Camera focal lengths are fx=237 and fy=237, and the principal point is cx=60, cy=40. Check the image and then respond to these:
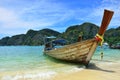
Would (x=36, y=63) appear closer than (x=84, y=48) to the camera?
No

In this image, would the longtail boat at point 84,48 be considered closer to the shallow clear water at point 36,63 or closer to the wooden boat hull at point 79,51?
the wooden boat hull at point 79,51

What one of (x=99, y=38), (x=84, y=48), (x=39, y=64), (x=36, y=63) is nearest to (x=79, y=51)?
(x=84, y=48)

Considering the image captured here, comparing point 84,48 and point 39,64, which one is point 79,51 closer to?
point 84,48

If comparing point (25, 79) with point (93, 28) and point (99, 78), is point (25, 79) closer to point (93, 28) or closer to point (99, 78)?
point (99, 78)

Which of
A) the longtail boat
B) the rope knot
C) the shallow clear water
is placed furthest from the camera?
the shallow clear water

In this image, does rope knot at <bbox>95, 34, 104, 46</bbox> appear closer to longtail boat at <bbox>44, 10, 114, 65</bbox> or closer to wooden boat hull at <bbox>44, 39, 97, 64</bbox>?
longtail boat at <bbox>44, 10, 114, 65</bbox>

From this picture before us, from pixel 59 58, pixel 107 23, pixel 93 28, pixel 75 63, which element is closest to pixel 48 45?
pixel 59 58

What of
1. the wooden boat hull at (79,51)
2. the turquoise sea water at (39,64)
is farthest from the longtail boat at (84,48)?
the turquoise sea water at (39,64)

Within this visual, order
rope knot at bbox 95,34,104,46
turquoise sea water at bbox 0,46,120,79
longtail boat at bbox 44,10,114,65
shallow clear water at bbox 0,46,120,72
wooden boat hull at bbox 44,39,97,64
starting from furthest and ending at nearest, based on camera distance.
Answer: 1. shallow clear water at bbox 0,46,120,72
2. turquoise sea water at bbox 0,46,120,79
3. wooden boat hull at bbox 44,39,97,64
4. rope knot at bbox 95,34,104,46
5. longtail boat at bbox 44,10,114,65

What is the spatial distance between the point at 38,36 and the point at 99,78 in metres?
178

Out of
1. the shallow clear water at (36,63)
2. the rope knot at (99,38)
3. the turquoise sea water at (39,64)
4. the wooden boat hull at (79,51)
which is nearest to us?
the rope knot at (99,38)

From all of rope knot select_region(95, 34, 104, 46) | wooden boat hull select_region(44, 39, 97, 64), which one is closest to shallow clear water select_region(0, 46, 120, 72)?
wooden boat hull select_region(44, 39, 97, 64)

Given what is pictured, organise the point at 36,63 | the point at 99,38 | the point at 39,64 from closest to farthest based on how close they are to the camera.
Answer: the point at 99,38 < the point at 39,64 < the point at 36,63

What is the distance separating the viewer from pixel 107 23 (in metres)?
10.8
